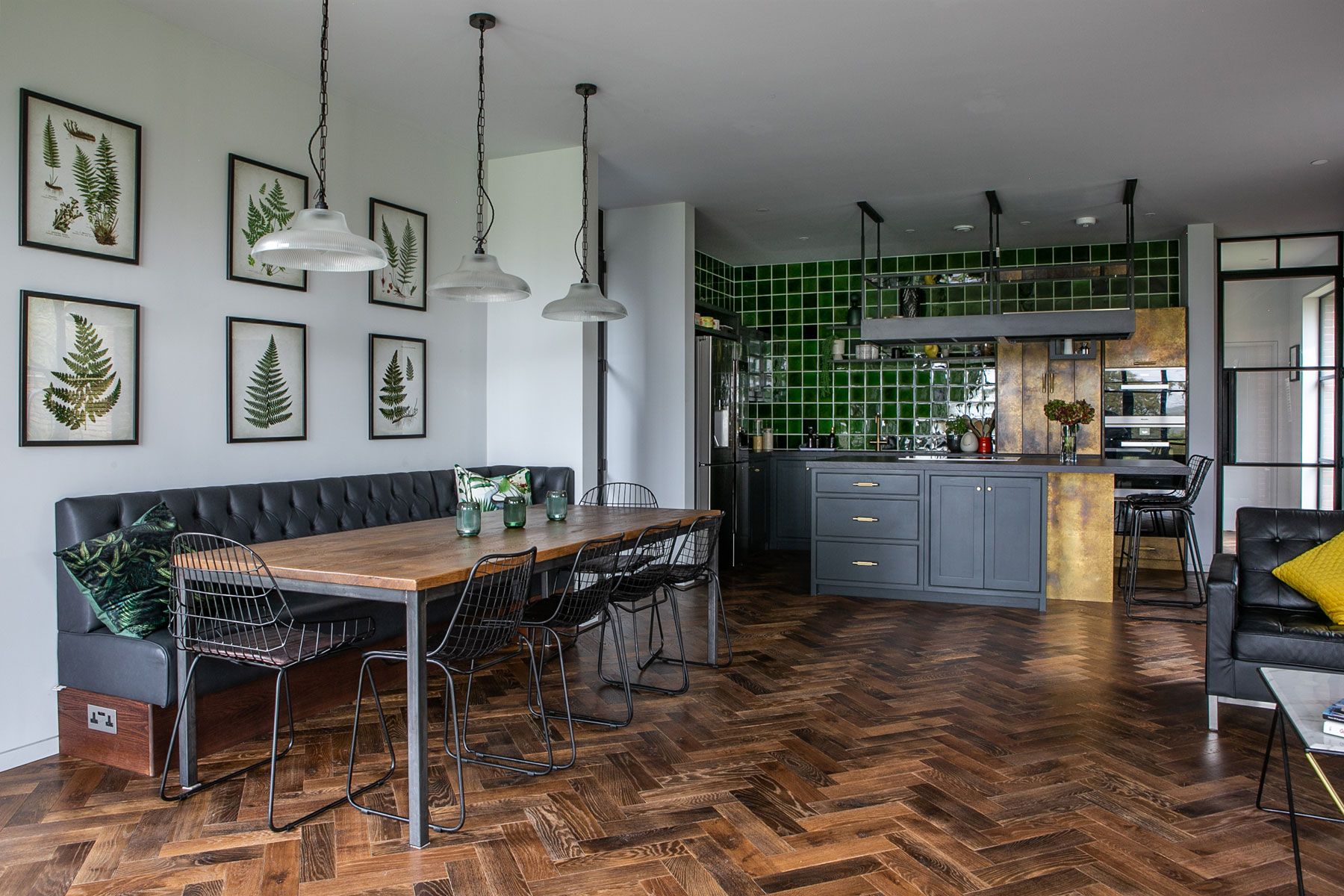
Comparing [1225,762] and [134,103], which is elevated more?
[134,103]

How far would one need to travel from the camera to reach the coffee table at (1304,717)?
6.33 feet

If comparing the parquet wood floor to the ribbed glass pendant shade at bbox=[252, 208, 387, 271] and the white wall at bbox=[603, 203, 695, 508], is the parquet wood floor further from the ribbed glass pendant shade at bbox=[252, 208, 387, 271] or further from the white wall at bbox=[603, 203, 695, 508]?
the white wall at bbox=[603, 203, 695, 508]

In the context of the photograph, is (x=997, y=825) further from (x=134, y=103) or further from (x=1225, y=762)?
(x=134, y=103)

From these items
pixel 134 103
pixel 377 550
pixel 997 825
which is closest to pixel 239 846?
pixel 377 550

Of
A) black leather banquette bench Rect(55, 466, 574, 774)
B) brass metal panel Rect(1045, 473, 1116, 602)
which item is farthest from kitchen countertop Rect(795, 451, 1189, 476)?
black leather banquette bench Rect(55, 466, 574, 774)

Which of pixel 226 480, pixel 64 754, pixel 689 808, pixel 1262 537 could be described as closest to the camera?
pixel 689 808

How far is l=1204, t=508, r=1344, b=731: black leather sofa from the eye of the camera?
305 centimetres

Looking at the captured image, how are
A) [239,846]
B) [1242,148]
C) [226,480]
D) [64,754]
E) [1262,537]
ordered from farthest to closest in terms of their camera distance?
[1242,148] < [226,480] < [1262,537] < [64,754] < [239,846]

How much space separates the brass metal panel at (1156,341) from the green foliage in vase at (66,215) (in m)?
→ 7.14

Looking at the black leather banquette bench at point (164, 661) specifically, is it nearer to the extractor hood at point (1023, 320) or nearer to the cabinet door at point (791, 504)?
the extractor hood at point (1023, 320)

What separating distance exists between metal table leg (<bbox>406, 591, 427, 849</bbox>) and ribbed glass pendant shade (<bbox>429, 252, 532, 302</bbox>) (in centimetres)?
158

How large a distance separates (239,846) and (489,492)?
6.44ft

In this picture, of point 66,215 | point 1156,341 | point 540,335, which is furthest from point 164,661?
point 1156,341

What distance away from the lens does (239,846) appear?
2.37m
